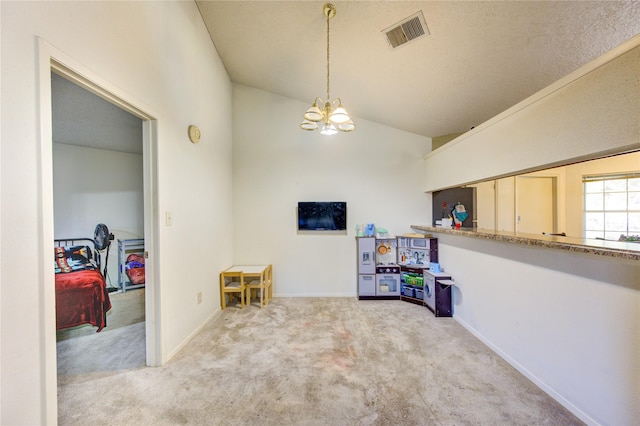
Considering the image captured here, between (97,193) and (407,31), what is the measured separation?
525 cm

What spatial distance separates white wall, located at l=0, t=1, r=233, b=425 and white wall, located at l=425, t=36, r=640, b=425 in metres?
2.95

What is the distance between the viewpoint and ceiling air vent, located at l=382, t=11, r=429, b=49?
1.95 m

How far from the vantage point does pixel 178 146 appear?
2303 mm

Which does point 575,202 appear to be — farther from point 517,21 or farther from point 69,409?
point 69,409

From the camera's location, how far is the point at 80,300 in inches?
94.7

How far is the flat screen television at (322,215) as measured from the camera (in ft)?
12.3

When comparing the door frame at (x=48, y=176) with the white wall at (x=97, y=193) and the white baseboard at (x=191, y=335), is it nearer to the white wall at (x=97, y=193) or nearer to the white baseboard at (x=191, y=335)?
the white baseboard at (x=191, y=335)

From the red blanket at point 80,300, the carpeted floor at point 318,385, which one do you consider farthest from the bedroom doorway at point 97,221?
the carpeted floor at point 318,385

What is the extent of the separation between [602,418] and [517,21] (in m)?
2.70

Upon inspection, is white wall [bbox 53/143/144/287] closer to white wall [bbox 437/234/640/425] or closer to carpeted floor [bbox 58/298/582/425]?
carpeted floor [bbox 58/298/582/425]

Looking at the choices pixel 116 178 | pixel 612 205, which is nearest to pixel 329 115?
pixel 116 178

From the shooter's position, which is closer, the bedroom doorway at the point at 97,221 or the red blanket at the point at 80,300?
the bedroom doorway at the point at 97,221

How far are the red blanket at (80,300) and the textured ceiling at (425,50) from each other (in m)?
3.24

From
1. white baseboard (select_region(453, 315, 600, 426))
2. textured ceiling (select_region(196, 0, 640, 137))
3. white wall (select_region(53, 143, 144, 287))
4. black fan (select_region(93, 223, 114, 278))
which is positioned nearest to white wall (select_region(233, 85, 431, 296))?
textured ceiling (select_region(196, 0, 640, 137))
